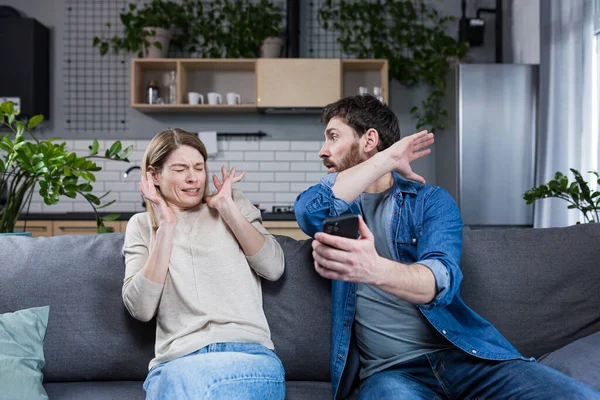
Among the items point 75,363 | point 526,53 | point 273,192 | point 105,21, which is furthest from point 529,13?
point 75,363

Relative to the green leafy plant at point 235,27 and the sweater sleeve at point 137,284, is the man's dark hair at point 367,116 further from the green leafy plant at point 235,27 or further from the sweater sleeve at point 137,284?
the green leafy plant at point 235,27

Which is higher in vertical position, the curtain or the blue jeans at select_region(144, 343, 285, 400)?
the curtain

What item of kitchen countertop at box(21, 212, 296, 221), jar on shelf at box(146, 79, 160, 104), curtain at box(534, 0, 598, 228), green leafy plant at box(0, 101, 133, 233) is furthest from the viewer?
jar on shelf at box(146, 79, 160, 104)

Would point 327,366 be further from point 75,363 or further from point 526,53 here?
point 526,53

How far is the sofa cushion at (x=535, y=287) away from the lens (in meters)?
1.81

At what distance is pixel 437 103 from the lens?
16.3ft

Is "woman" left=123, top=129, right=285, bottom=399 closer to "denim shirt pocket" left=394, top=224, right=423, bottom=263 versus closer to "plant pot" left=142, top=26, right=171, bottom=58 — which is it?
"denim shirt pocket" left=394, top=224, right=423, bottom=263

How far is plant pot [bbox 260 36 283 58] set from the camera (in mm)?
4699

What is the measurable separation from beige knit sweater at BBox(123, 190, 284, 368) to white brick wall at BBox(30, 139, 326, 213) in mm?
3158

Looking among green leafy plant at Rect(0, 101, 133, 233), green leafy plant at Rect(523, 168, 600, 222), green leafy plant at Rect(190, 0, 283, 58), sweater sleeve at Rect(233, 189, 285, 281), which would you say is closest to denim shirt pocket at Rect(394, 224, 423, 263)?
sweater sleeve at Rect(233, 189, 285, 281)

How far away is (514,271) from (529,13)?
327 cm

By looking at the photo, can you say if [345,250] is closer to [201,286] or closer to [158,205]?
[201,286]

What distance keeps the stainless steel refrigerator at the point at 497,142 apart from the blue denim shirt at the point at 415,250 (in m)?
2.64

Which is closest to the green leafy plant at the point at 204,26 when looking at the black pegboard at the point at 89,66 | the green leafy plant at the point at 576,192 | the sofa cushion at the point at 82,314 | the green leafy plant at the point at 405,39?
the black pegboard at the point at 89,66
